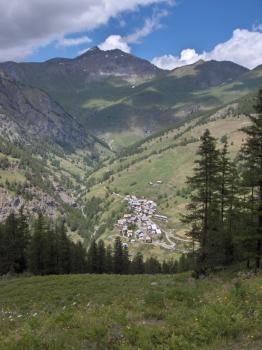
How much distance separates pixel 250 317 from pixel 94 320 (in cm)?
600

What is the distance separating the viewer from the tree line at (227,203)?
36719 millimetres

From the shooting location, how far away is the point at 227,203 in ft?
162

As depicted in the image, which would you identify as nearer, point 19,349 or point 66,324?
point 19,349

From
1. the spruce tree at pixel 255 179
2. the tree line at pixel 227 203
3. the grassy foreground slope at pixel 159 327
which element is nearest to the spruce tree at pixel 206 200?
the tree line at pixel 227 203

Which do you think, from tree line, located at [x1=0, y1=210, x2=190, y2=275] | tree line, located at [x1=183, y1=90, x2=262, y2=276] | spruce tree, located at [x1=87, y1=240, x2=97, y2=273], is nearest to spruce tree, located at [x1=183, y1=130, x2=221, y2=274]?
tree line, located at [x1=183, y1=90, x2=262, y2=276]

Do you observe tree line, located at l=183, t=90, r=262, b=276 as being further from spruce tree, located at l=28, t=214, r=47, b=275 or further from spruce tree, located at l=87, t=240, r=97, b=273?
spruce tree, located at l=87, t=240, r=97, b=273

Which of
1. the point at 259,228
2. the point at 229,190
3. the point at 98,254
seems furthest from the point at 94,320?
the point at 98,254

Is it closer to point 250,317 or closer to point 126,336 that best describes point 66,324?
point 126,336

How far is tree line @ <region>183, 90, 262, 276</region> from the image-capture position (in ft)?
120

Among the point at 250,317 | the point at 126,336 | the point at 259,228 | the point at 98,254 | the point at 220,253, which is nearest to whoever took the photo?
the point at 126,336

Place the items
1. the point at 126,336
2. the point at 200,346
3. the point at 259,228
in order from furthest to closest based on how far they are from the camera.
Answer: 1. the point at 259,228
2. the point at 126,336
3. the point at 200,346

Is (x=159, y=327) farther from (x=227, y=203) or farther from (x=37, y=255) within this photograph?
(x=37, y=255)

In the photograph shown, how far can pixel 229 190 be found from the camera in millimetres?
50312

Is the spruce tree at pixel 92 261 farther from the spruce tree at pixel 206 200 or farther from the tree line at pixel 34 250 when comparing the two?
the spruce tree at pixel 206 200
